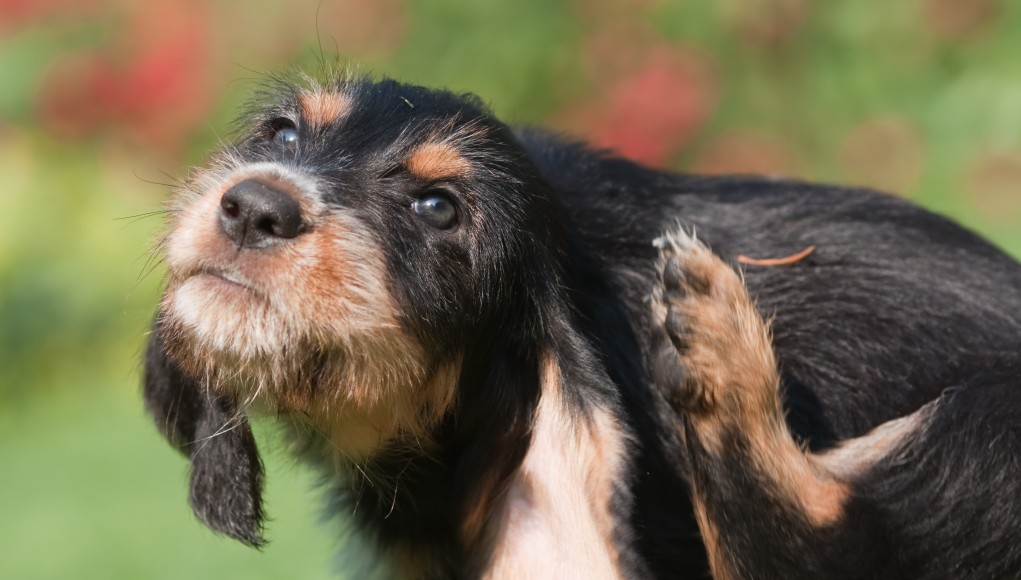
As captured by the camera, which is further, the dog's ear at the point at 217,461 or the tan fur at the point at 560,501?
the dog's ear at the point at 217,461

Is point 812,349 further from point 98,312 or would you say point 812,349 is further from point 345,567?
point 98,312

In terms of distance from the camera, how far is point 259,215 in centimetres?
388

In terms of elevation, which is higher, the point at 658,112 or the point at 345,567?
the point at 658,112

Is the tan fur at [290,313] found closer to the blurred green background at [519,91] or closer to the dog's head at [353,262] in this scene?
the dog's head at [353,262]

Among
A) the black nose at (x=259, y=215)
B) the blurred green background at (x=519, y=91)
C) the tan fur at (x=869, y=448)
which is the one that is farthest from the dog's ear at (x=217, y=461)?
the blurred green background at (x=519, y=91)

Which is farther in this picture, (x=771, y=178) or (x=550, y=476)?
(x=771, y=178)

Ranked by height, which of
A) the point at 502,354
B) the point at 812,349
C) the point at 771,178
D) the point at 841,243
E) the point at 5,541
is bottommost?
the point at 5,541

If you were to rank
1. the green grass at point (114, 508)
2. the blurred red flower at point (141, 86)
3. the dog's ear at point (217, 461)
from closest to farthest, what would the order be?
the dog's ear at point (217, 461) < the green grass at point (114, 508) < the blurred red flower at point (141, 86)

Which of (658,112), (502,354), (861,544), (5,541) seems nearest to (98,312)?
(5,541)

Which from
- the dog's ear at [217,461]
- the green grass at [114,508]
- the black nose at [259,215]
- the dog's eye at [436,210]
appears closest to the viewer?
the black nose at [259,215]

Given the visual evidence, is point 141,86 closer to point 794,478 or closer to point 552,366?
point 552,366

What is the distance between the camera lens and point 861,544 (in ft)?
14.0

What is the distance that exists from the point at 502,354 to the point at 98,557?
13.3ft

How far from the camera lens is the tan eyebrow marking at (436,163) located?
4266 millimetres
